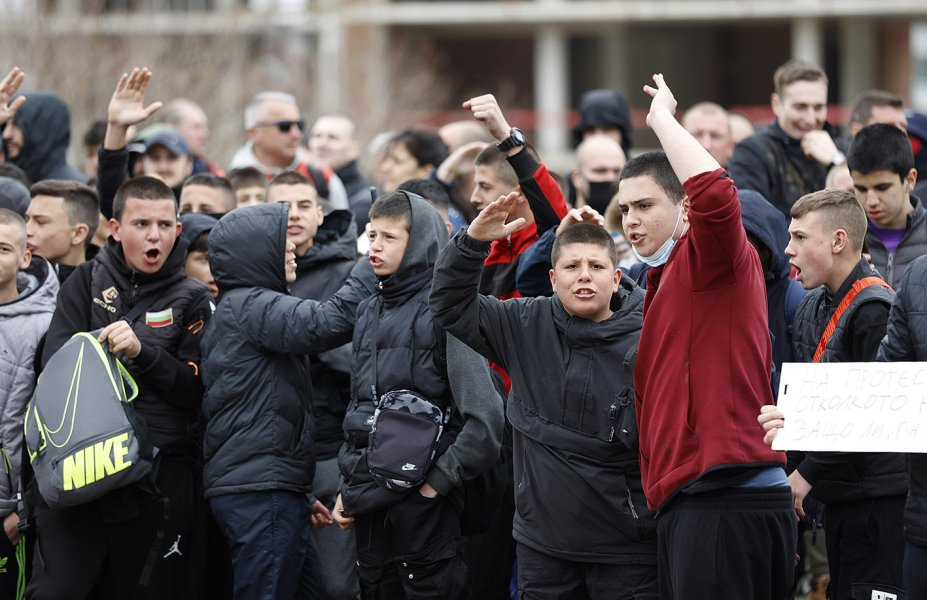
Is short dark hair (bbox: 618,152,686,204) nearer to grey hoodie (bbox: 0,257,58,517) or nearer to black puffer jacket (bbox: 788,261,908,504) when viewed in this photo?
black puffer jacket (bbox: 788,261,908,504)

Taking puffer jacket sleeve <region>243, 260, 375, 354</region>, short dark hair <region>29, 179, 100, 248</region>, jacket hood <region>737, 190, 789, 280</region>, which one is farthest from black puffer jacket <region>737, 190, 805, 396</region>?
short dark hair <region>29, 179, 100, 248</region>

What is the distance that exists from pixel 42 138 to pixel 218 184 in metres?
2.03

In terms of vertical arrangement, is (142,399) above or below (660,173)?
below

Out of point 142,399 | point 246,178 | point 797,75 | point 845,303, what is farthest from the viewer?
point 246,178

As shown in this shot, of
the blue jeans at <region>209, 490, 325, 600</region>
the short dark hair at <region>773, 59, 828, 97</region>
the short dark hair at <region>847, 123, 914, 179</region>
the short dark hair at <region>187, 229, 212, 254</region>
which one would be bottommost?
the blue jeans at <region>209, 490, 325, 600</region>

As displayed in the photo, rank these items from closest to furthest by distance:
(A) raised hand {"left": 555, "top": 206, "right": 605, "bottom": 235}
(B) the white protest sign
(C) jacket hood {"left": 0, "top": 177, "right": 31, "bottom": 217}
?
1. (B) the white protest sign
2. (A) raised hand {"left": 555, "top": 206, "right": 605, "bottom": 235}
3. (C) jacket hood {"left": 0, "top": 177, "right": 31, "bottom": 217}

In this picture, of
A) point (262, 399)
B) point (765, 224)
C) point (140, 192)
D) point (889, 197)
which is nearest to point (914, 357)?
point (765, 224)

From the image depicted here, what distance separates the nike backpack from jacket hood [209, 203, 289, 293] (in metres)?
0.72

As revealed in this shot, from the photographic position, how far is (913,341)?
5.30 m

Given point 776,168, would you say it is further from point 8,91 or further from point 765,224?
point 8,91

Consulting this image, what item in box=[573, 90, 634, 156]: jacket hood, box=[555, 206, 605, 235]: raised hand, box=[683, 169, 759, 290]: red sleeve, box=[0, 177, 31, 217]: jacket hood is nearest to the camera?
box=[683, 169, 759, 290]: red sleeve

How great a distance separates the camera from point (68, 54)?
1973 cm

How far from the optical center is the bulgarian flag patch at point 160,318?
275 inches

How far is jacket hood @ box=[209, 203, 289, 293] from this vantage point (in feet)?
22.6
